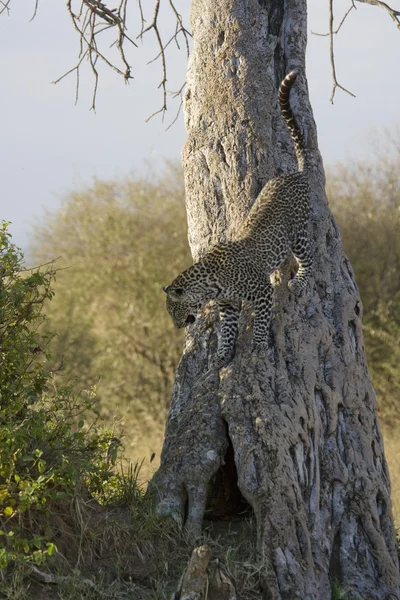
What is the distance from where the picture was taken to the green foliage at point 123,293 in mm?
15711

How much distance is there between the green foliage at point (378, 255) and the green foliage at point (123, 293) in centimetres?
310

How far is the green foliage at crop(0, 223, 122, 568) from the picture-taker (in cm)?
529

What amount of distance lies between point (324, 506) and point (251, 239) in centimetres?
197

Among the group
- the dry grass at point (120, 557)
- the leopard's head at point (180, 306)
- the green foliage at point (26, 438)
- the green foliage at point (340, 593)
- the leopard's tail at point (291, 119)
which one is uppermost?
the leopard's tail at point (291, 119)

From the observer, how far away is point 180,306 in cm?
677

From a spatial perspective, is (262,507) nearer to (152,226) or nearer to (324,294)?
(324,294)

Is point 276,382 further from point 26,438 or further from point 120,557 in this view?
point 26,438

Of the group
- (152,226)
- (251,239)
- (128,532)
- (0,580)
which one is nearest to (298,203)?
(251,239)

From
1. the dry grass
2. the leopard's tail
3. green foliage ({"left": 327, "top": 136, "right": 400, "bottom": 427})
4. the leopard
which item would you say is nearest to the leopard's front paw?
the leopard

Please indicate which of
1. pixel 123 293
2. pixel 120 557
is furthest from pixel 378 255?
pixel 120 557

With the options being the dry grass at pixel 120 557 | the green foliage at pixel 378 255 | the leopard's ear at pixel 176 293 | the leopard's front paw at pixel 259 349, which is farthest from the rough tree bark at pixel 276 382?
the green foliage at pixel 378 255

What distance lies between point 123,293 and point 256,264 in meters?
9.70

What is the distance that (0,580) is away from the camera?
5320 mm

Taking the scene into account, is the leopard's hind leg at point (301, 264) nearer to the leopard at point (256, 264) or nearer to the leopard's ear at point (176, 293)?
the leopard at point (256, 264)
